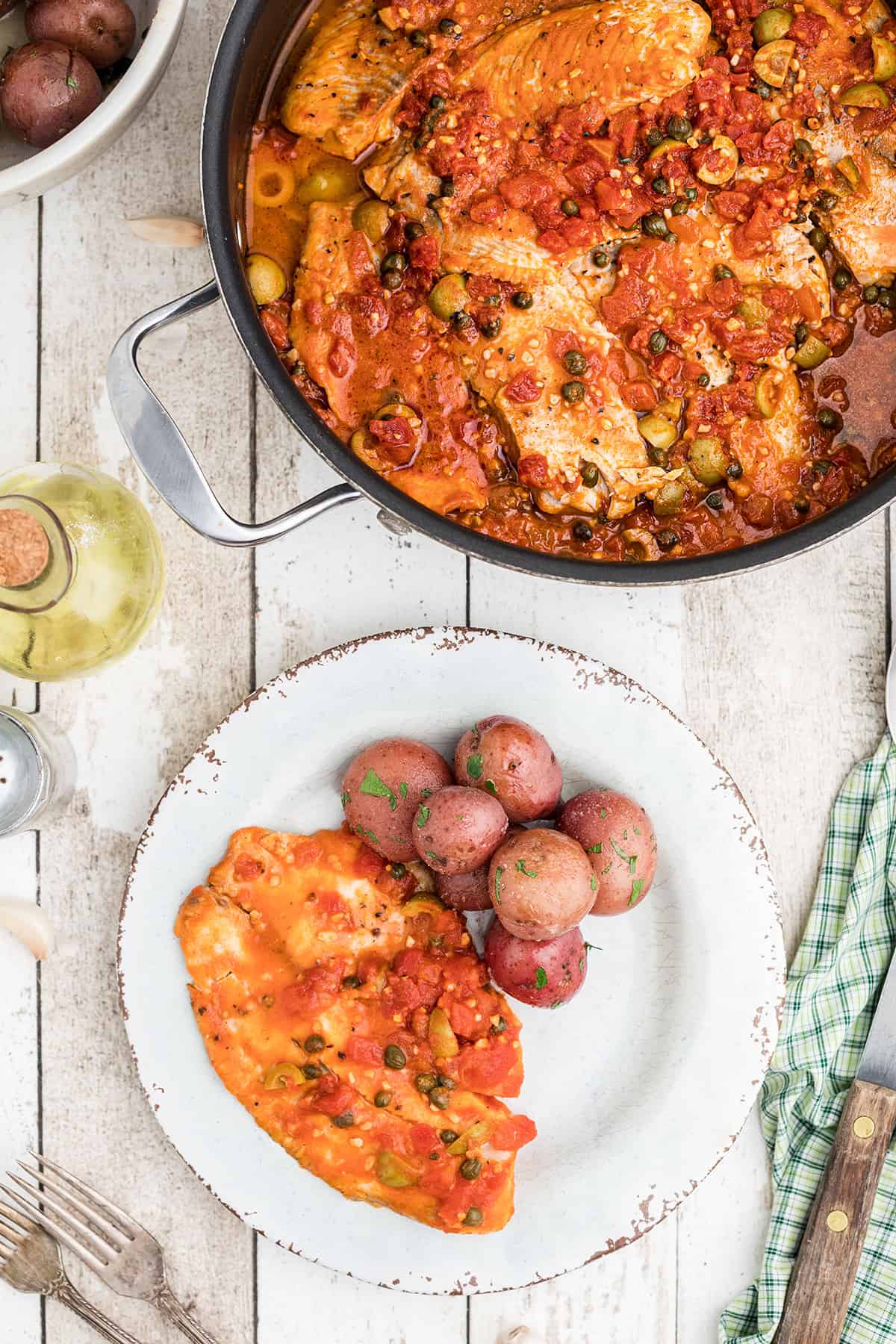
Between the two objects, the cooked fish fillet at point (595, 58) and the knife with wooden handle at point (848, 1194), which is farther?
the knife with wooden handle at point (848, 1194)

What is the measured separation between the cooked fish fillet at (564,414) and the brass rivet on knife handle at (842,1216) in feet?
4.49

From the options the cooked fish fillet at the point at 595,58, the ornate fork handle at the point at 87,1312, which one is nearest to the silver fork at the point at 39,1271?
the ornate fork handle at the point at 87,1312

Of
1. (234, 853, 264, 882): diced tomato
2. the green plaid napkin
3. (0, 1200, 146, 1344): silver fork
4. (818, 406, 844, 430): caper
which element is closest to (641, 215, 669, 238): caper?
(818, 406, 844, 430): caper

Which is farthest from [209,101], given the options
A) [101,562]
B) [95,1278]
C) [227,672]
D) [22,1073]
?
[95,1278]

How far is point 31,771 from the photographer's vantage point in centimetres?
234

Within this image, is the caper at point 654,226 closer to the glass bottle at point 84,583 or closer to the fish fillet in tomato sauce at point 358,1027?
the glass bottle at point 84,583

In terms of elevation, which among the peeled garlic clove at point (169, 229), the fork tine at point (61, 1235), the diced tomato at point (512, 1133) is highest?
the peeled garlic clove at point (169, 229)

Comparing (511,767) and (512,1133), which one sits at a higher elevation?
(511,767)

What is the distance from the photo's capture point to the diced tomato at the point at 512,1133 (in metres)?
2.28

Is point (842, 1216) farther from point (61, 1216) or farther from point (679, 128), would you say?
point (679, 128)

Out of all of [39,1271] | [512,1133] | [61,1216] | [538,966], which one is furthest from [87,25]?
[39,1271]

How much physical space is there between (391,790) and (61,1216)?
1.24 metres

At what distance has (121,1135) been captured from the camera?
8.10 ft

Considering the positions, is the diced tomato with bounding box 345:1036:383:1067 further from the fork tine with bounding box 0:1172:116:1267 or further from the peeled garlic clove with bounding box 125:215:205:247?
the peeled garlic clove with bounding box 125:215:205:247
